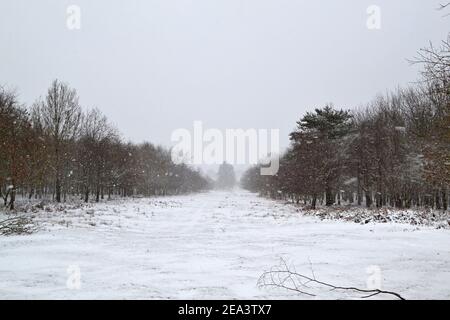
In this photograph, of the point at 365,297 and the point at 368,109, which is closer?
the point at 365,297

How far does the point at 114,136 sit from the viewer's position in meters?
54.8

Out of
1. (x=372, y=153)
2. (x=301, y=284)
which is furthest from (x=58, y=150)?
(x=301, y=284)

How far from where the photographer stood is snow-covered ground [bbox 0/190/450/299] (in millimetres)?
7113

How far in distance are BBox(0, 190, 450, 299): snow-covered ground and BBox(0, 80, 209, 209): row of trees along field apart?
11.9 metres

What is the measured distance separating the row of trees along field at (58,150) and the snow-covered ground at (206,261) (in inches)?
467

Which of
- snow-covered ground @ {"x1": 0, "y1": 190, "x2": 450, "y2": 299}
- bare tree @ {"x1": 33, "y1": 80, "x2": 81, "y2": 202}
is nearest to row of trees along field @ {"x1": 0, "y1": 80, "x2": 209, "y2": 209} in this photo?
bare tree @ {"x1": 33, "y1": 80, "x2": 81, "y2": 202}

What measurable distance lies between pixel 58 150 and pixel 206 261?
34.0m

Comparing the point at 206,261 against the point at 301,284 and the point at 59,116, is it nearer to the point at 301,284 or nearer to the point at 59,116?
the point at 301,284

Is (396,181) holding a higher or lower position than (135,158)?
lower

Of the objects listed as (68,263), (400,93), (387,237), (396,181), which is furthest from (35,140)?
(400,93)

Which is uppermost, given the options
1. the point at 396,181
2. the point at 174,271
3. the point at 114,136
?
the point at 114,136

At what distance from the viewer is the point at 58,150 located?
38.9 m
